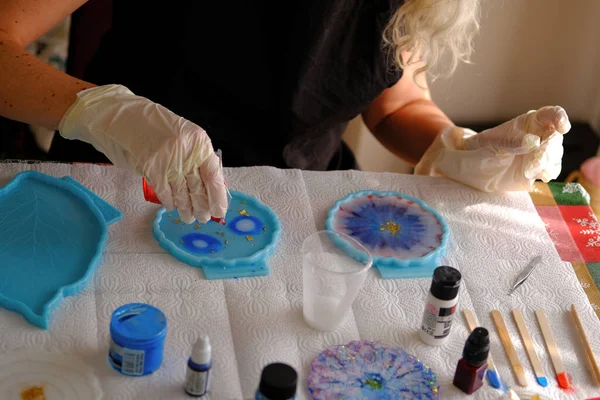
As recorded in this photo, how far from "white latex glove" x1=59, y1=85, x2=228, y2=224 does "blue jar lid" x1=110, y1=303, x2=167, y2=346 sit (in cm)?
23

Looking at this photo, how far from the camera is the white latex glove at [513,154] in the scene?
58.1 inches

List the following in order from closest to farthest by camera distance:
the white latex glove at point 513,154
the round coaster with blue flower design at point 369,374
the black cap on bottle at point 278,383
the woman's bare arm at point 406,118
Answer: the black cap on bottle at point 278,383, the round coaster with blue flower design at point 369,374, the white latex glove at point 513,154, the woman's bare arm at point 406,118

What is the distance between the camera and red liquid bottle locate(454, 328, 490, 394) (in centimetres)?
107

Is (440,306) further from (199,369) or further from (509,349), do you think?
(199,369)

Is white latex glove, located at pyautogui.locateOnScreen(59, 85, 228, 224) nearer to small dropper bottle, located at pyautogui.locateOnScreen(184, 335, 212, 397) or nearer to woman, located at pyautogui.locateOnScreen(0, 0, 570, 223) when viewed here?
woman, located at pyautogui.locateOnScreen(0, 0, 570, 223)

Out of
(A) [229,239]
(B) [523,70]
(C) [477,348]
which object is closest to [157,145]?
(A) [229,239]

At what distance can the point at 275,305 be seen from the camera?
3.95 ft

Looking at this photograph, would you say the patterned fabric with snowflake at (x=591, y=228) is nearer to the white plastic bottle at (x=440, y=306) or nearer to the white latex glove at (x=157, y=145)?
the white plastic bottle at (x=440, y=306)

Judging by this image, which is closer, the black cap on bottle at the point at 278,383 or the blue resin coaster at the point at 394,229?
the black cap on bottle at the point at 278,383

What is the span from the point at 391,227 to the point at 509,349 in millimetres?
326

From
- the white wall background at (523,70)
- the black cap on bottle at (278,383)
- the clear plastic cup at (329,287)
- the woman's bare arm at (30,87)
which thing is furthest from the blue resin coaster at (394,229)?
the white wall background at (523,70)

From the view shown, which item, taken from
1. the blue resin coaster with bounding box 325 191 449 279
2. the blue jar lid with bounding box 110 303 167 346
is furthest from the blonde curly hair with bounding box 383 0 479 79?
the blue jar lid with bounding box 110 303 167 346

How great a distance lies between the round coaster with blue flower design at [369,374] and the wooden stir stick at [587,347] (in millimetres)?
261

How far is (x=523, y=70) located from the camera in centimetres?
251
